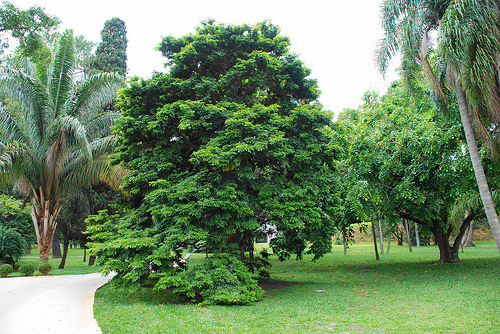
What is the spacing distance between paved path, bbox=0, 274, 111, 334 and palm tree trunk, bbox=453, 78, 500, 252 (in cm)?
815

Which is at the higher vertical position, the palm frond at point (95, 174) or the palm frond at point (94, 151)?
the palm frond at point (94, 151)

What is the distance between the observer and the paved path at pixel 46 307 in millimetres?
6289

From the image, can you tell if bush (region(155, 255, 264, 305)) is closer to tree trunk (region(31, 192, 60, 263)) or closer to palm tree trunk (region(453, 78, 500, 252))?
palm tree trunk (region(453, 78, 500, 252))

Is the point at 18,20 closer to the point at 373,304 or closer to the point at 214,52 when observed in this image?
the point at 214,52

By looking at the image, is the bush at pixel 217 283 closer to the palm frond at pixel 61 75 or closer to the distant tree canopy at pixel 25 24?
the distant tree canopy at pixel 25 24

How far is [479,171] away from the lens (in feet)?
25.2

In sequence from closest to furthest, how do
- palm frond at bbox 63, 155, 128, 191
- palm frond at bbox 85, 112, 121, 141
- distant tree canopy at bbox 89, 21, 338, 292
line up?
distant tree canopy at bbox 89, 21, 338, 292 < palm frond at bbox 63, 155, 128, 191 < palm frond at bbox 85, 112, 121, 141

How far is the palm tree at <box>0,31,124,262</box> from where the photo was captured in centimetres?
1305

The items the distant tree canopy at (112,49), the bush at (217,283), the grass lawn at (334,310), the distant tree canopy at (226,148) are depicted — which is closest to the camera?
the grass lawn at (334,310)

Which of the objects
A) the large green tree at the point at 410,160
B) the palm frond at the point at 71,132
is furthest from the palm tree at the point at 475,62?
the palm frond at the point at 71,132

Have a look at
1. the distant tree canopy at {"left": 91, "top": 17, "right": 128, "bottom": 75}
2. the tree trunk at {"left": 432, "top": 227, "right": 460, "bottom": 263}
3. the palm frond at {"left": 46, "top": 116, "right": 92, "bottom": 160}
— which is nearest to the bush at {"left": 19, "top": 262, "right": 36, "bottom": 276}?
the palm frond at {"left": 46, "top": 116, "right": 92, "bottom": 160}

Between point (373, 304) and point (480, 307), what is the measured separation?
2333 mm

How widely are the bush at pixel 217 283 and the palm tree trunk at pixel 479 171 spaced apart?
18.6 feet

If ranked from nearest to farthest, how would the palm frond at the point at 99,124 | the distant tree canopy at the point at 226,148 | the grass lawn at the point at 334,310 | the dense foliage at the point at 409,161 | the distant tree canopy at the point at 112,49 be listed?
the grass lawn at the point at 334,310, the distant tree canopy at the point at 226,148, the dense foliage at the point at 409,161, the palm frond at the point at 99,124, the distant tree canopy at the point at 112,49
